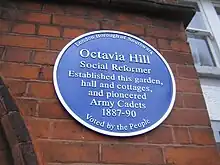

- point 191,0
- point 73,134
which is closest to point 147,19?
point 73,134

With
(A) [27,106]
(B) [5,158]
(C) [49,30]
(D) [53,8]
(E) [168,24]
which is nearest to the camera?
(B) [5,158]

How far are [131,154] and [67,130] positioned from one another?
10.7 inches

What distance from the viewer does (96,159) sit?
1.21 m

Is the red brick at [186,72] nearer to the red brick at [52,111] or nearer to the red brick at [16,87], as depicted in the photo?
the red brick at [52,111]

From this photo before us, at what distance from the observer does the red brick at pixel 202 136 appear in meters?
1.37

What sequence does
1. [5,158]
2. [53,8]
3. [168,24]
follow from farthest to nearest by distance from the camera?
[168,24], [53,8], [5,158]

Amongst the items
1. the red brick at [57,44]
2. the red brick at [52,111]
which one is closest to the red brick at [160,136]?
the red brick at [52,111]

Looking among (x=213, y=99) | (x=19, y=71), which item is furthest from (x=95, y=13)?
(x=213, y=99)

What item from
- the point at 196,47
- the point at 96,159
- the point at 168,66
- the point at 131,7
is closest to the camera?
the point at 96,159

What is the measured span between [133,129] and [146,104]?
146mm

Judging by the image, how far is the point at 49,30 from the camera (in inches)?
60.4

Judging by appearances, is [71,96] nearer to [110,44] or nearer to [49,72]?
[49,72]

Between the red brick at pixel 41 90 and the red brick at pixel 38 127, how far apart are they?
0.12 meters

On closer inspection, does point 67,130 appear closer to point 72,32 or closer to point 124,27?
point 72,32
